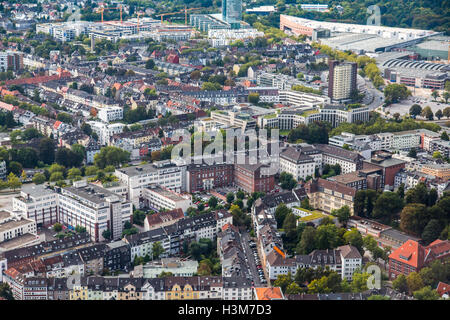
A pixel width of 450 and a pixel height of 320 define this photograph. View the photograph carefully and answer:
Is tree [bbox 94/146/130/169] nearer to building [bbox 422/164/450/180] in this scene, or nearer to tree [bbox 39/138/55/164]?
tree [bbox 39/138/55/164]

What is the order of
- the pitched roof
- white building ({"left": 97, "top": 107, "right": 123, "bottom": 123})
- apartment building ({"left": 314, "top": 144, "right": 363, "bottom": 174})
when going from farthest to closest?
white building ({"left": 97, "top": 107, "right": 123, "bottom": 123}) < apartment building ({"left": 314, "top": 144, "right": 363, "bottom": 174}) < the pitched roof

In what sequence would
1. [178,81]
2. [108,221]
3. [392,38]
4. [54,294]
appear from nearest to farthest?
[54,294] < [108,221] < [178,81] < [392,38]

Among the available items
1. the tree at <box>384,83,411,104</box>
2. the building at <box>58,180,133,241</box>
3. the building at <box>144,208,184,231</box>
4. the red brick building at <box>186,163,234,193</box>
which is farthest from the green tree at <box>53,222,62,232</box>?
the tree at <box>384,83,411,104</box>

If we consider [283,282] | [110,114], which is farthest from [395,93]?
[283,282]

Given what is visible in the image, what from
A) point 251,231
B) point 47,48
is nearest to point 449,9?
point 47,48

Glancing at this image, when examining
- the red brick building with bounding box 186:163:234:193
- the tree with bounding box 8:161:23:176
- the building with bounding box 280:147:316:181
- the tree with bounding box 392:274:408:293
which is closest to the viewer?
the tree with bounding box 392:274:408:293

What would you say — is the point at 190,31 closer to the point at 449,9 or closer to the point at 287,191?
the point at 449,9

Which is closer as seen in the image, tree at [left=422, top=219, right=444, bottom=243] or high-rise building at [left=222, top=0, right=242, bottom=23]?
tree at [left=422, top=219, right=444, bottom=243]
